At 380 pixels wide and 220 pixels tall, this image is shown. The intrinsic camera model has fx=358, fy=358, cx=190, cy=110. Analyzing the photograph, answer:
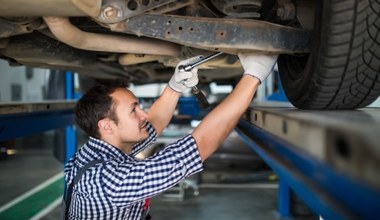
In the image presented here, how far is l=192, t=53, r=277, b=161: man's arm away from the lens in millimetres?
967

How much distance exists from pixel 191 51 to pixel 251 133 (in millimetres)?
423

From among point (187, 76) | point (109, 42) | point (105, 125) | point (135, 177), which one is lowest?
point (135, 177)

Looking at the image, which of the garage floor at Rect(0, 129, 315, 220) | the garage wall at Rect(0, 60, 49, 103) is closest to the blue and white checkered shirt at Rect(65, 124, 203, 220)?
the garage floor at Rect(0, 129, 315, 220)

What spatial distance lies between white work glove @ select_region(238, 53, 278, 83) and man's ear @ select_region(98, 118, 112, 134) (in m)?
0.46

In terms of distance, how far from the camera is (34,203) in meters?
2.67

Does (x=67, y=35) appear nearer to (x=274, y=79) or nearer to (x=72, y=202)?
(x=72, y=202)

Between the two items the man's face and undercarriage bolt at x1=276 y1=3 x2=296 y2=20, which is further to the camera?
the man's face

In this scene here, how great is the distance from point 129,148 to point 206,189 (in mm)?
2019

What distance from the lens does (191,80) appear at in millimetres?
1262

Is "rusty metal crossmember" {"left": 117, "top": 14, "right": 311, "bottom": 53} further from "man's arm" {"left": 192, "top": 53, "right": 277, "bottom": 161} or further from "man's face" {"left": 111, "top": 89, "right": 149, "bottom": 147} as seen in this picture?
"man's face" {"left": 111, "top": 89, "right": 149, "bottom": 147}

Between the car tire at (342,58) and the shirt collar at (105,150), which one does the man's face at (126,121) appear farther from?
the car tire at (342,58)

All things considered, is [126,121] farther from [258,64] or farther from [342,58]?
[342,58]

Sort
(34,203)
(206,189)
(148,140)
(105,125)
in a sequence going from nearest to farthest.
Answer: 1. (105,125)
2. (148,140)
3. (34,203)
4. (206,189)

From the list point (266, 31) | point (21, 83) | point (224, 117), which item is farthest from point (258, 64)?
point (21, 83)
